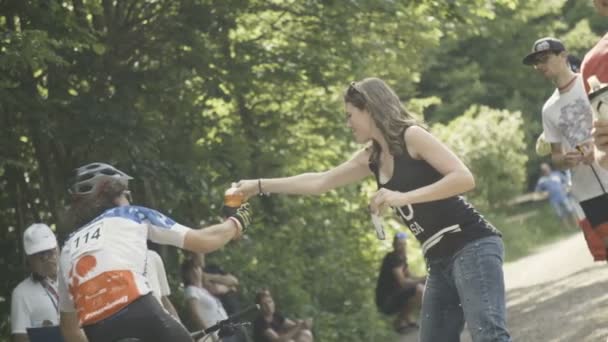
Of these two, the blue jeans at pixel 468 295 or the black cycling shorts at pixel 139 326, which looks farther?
the blue jeans at pixel 468 295

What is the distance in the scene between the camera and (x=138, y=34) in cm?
1428

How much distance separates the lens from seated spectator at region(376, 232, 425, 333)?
52.5 ft

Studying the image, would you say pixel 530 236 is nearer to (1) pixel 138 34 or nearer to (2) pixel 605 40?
(1) pixel 138 34

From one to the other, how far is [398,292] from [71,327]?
995 centimetres

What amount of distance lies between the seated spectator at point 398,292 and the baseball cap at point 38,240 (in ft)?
23.4

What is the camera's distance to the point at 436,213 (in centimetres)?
620

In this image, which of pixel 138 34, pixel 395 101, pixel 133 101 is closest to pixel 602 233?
pixel 395 101

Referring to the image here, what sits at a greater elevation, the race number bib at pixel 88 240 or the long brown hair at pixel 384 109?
the long brown hair at pixel 384 109

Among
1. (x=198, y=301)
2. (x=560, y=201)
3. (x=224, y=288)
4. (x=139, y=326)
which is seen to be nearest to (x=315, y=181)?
(x=139, y=326)

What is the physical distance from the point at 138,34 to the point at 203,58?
917 millimetres

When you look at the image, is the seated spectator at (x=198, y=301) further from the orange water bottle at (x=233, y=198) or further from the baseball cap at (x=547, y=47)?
the orange water bottle at (x=233, y=198)

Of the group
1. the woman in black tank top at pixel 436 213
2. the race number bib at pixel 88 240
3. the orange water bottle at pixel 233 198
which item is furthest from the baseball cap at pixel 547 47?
the race number bib at pixel 88 240

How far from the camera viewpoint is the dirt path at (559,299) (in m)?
12.4

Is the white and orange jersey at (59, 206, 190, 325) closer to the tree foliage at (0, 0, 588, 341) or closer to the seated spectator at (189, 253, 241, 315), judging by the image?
the tree foliage at (0, 0, 588, 341)
